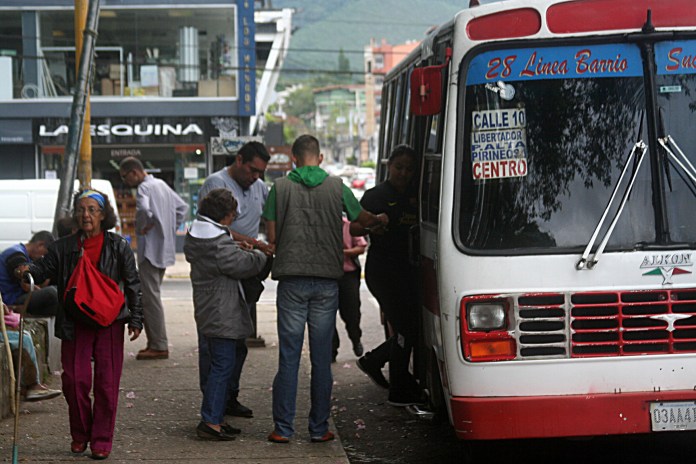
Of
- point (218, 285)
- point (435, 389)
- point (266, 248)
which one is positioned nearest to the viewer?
point (435, 389)

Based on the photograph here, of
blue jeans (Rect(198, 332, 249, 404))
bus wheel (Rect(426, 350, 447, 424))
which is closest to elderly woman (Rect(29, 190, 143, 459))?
blue jeans (Rect(198, 332, 249, 404))

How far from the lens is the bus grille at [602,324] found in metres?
6.00

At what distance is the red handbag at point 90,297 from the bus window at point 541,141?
7.17 ft

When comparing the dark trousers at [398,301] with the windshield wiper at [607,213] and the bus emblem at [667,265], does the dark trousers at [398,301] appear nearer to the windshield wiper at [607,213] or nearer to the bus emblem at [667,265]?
the windshield wiper at [607,213]

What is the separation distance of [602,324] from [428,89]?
5.24 ft

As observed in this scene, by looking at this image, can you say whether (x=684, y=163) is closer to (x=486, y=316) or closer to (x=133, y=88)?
(x=486, y=316)

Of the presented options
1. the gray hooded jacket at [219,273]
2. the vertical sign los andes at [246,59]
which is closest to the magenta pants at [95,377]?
the gray hooded jacket at [219,273]

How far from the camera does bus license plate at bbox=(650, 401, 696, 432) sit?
6.02 meters

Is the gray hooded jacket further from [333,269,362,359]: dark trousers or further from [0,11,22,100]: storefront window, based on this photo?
[0,11,22,100]: storefront window

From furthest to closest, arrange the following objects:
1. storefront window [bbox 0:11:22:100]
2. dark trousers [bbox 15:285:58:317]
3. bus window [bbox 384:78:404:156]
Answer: storefront window [bbox 0:11:22:100]
dark trousers [bbox 15:285:58:317]
bus window [bbox 384:78:404:156]

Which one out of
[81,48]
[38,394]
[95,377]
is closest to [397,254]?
[95,377]

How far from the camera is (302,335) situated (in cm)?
750

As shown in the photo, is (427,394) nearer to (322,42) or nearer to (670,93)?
(670,93)

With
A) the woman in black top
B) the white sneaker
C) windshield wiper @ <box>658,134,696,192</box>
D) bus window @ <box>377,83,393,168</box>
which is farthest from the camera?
bus window @ <box>377,83,393,168</box>
